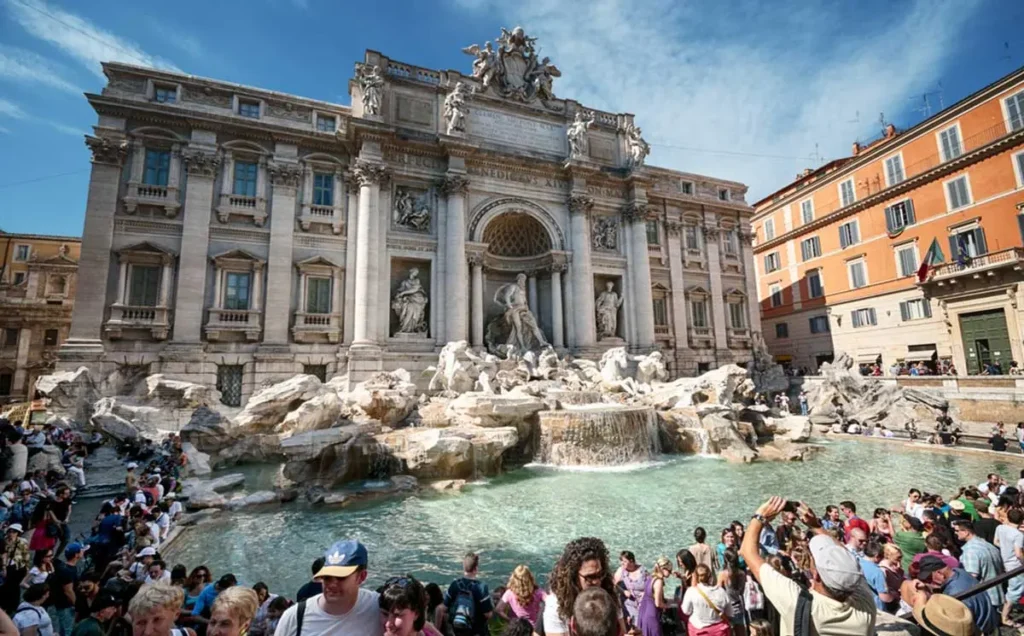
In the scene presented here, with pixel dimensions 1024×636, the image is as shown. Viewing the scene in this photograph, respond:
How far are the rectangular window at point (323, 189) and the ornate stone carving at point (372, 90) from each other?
8.93ft

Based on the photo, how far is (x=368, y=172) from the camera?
52.4 feet

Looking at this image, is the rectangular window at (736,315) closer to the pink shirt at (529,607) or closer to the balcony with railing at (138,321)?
the pink shirt at (529,607)

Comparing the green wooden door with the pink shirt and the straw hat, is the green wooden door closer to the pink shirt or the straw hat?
the straw hat

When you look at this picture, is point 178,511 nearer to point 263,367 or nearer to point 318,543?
point 318,543

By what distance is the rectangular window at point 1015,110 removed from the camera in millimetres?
16080

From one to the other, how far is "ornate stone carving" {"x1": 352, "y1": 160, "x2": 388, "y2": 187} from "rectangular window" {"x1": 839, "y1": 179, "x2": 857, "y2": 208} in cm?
2246

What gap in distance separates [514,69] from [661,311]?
13.0 metres

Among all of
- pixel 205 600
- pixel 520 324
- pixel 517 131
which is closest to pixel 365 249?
pixel 520 324

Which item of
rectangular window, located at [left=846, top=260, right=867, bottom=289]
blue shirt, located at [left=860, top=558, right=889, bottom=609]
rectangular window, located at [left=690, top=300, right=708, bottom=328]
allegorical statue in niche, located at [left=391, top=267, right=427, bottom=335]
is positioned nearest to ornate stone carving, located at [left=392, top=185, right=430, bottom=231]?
allegorical statue in niche, located at [left=391, top=267, right=427, bottom=335]

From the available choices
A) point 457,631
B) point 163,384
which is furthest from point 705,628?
point 163,384

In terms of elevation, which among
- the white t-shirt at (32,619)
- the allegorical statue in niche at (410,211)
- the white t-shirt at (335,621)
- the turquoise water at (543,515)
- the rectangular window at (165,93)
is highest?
the rectangular window at (165,93)

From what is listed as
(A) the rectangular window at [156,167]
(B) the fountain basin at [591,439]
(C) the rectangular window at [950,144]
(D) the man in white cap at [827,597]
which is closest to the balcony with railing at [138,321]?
(A) the rectangular window at [156,167]

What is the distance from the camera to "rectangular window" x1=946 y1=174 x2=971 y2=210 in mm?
17766

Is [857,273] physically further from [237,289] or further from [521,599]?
[237,289]
